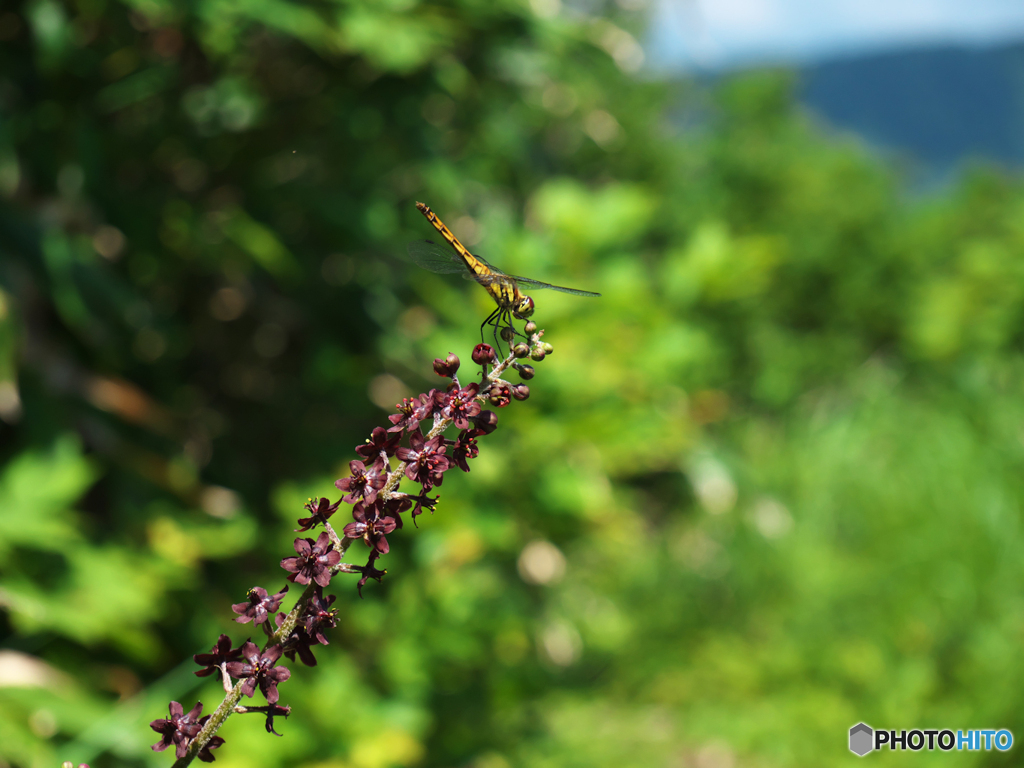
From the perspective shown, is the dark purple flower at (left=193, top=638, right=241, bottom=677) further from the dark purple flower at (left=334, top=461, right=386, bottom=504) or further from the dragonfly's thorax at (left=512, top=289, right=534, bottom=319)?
the dragonfly's thorax at (left=512, top=289, right=534, bottom=319)

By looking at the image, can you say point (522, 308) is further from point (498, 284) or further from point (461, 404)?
point (461, 404)

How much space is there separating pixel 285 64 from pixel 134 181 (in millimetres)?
595

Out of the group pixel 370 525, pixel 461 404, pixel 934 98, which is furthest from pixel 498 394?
pixel 934 98

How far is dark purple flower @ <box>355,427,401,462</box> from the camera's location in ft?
2.17

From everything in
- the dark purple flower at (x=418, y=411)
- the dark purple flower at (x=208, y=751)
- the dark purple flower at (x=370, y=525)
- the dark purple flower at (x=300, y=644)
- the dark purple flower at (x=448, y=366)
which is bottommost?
the dark purple flower at (x=208, y=751)

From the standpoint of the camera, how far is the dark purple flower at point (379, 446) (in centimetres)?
66

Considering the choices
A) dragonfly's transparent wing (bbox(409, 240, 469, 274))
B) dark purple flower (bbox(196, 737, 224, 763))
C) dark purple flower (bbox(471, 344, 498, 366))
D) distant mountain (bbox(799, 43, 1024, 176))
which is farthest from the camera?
distant mountain (bbox(799, 43, 1024, 176))

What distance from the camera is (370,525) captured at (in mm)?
639

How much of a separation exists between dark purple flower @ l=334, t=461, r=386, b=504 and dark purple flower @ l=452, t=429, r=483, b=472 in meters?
0.06

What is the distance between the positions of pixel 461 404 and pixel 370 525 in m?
0.12
